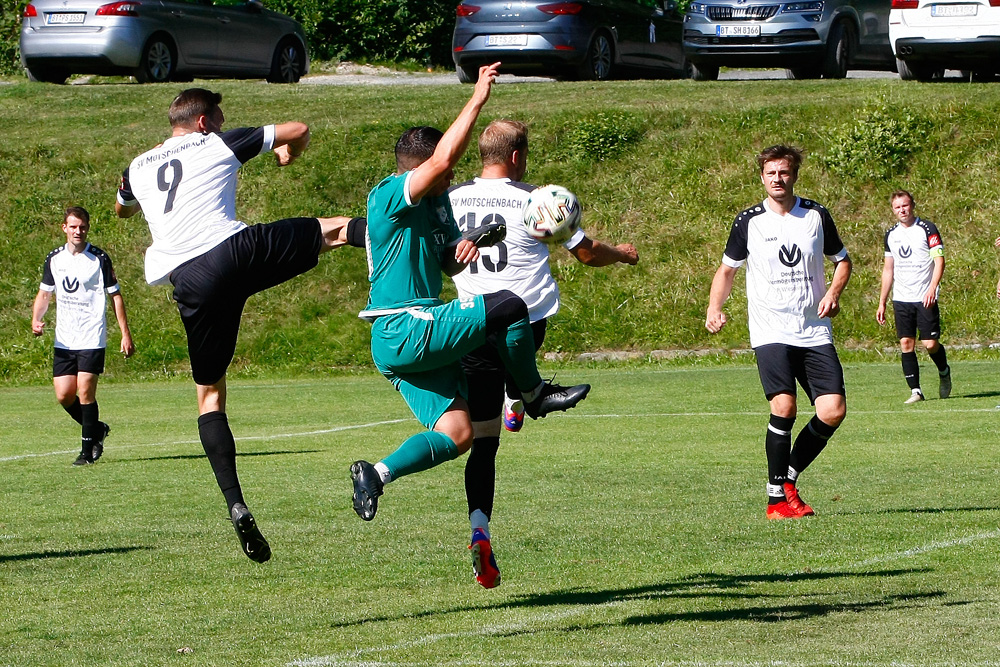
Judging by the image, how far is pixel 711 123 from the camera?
27.3 metres

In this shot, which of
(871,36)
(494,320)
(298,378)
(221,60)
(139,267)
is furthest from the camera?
(221,60)

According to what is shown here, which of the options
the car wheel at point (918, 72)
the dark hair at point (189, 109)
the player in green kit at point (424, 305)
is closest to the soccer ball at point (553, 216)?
the player in green kit at point (424, 305)

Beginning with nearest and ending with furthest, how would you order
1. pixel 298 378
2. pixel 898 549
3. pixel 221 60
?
pixel 898 549, pixel 298 378, pixel 221 60

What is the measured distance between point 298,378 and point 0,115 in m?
11.1

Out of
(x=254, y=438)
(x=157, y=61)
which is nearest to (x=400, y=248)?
(x=254, y=438)

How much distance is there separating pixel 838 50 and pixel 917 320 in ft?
40.9

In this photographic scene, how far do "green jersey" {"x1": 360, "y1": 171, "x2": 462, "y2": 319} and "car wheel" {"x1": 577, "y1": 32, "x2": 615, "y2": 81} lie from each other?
2265cm

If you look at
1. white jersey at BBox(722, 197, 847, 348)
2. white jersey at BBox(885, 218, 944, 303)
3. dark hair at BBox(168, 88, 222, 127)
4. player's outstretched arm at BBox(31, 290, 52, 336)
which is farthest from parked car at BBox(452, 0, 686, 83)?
dark hair at BBox(168, 88, 222, 127)

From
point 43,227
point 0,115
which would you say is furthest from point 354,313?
point 0,115

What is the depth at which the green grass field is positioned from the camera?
20.3 feet

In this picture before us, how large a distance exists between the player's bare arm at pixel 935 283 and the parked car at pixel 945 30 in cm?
1011

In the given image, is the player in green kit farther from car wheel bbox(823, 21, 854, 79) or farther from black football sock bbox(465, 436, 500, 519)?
car wheel bbox(823, 21, 854, 79)

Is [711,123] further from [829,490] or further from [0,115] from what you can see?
[829,490]

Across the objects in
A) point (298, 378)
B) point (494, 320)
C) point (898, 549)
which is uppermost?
point (494, 320)
